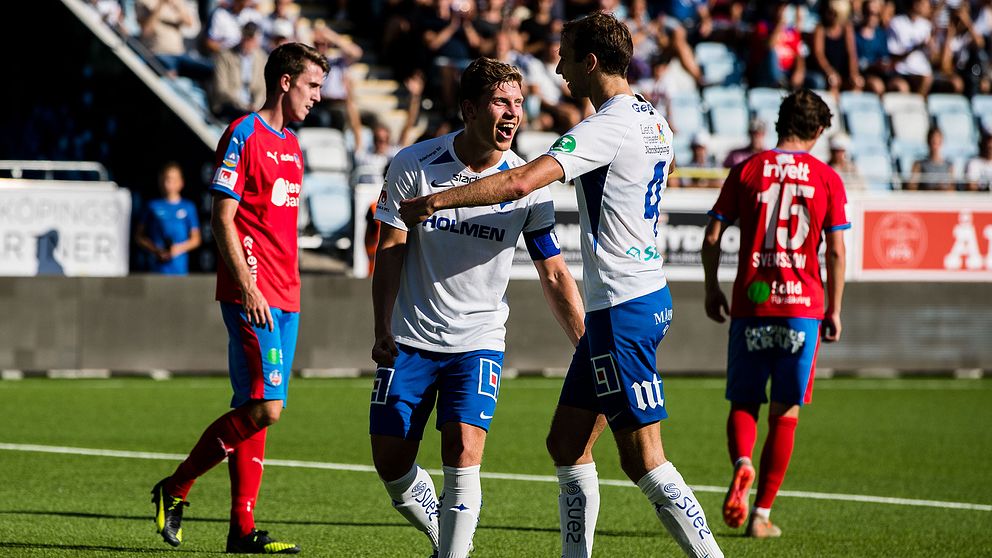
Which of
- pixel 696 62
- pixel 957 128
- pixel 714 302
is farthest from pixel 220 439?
pixel 957 128

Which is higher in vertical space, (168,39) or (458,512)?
(168,39)

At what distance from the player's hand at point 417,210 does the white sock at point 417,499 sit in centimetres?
133

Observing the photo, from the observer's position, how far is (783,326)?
24.7 feet

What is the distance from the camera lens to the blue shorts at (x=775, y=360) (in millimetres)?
7520

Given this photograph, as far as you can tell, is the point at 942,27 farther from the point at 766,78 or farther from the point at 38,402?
the point at 38,402

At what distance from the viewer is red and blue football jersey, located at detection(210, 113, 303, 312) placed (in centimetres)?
663

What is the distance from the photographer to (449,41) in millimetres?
20016

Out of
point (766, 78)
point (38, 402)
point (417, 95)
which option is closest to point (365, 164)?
point (417, 95)

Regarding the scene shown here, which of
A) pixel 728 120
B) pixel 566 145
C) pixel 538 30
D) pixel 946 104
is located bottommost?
pixel 566 145

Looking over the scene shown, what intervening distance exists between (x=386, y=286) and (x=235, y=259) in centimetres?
115

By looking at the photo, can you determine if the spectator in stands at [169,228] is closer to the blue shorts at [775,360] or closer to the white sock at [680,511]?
the blue shorts at [775,360]

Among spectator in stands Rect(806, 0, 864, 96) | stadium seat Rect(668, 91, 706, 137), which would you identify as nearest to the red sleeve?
stadium seat Rect(668, 91, 706, 137)

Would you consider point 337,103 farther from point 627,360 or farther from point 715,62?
point 627,360

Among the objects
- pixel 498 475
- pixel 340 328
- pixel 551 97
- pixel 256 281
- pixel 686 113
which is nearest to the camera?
pixel 256 281
